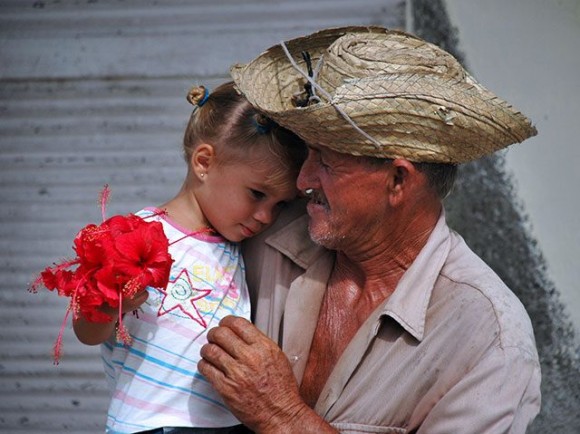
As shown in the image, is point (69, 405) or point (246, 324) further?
point (69, 405)

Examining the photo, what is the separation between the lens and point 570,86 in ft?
14.7

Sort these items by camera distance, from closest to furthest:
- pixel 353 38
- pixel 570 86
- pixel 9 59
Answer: pixel 353 38, pixel 570 86, pixel 9 59

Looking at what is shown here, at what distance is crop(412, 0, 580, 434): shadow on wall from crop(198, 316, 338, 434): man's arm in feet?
6.43

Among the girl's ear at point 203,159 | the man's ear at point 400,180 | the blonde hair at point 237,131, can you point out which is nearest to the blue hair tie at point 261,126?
the blonde hair at point 237,131

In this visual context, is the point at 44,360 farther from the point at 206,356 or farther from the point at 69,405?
the point at 206,356

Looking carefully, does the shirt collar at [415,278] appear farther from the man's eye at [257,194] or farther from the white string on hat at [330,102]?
the white string on hat at [330,102]

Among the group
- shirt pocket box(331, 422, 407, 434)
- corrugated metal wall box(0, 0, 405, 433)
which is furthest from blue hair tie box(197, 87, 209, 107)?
corrugated metal wall box(0, 0, 405, 433)

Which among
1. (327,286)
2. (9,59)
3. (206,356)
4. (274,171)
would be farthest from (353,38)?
(9,59)

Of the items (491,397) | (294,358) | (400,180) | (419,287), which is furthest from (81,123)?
(491,397)

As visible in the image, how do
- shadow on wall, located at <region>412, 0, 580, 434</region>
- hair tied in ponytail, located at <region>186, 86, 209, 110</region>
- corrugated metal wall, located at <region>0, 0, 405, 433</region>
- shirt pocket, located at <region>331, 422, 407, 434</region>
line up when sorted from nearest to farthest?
shirt pocket, located at <region>331, 422, 407, 434</region>
hair tied in ponytail, located at <region>186, 86, 209, 110</region>
shadow on wall, located at <region>412, 0, 580, 434</region>
corrugated metal wall, located at <region>0, 0, 405, 433</region>

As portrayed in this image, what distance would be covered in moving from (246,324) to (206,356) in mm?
144

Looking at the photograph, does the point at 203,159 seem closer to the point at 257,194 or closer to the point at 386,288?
the point at 257,194

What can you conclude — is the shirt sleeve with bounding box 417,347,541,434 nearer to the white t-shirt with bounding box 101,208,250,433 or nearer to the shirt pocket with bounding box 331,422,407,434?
the shirt pocket with bounding box 331,422,407,434

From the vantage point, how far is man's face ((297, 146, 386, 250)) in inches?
116
